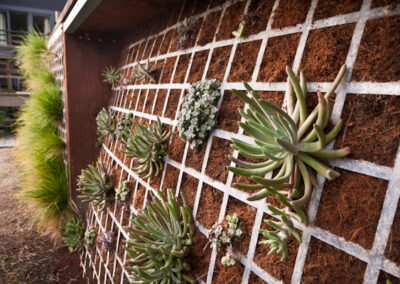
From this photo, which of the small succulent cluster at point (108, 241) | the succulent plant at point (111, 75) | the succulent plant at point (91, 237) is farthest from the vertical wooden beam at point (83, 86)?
the small succulent cluster at point (108, 241)

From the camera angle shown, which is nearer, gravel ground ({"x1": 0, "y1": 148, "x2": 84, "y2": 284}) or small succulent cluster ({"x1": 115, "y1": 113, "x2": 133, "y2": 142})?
small succulent cluster ({"x1": 115, "y1": 113, "x2": 133, "y2": 142})

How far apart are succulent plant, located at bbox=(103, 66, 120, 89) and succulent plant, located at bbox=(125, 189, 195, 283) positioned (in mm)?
1317

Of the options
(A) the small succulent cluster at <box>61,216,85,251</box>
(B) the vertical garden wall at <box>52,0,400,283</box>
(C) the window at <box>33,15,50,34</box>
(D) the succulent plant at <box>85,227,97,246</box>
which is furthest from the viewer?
(C) the window at <box>33,15,50,34</box>

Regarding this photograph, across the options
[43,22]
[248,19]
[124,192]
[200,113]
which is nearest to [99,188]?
[124,192]

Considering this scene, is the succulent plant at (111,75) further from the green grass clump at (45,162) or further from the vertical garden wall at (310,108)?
the vertical garden wall at (310,108)

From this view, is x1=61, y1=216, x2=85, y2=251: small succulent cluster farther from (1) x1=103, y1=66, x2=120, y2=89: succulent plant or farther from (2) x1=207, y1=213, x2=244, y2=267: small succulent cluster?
(2) x1=207, y1=213, x2=244, y2=267: small succulent cluster

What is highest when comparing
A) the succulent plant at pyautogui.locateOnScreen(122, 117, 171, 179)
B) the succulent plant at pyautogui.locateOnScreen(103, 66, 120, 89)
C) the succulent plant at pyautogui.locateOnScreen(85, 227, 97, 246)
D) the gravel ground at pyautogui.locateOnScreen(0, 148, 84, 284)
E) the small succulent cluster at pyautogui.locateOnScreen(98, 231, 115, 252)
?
the succulent plant at pyautogui.locateOnScreen(103, 66, 120, 89)

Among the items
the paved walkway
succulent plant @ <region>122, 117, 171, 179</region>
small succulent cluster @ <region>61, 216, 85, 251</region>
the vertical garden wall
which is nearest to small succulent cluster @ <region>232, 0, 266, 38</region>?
the vertical garden wall

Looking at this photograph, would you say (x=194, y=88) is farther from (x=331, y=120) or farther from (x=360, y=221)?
(x=360, y=221)

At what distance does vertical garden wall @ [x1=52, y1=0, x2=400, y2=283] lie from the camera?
0.52 m

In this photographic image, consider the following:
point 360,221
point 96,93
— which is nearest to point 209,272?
point 360,221

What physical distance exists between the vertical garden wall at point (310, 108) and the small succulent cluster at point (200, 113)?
0.03 m

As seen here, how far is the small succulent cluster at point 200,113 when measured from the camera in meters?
0.92

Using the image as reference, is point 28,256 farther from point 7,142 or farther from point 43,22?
point 43,22
